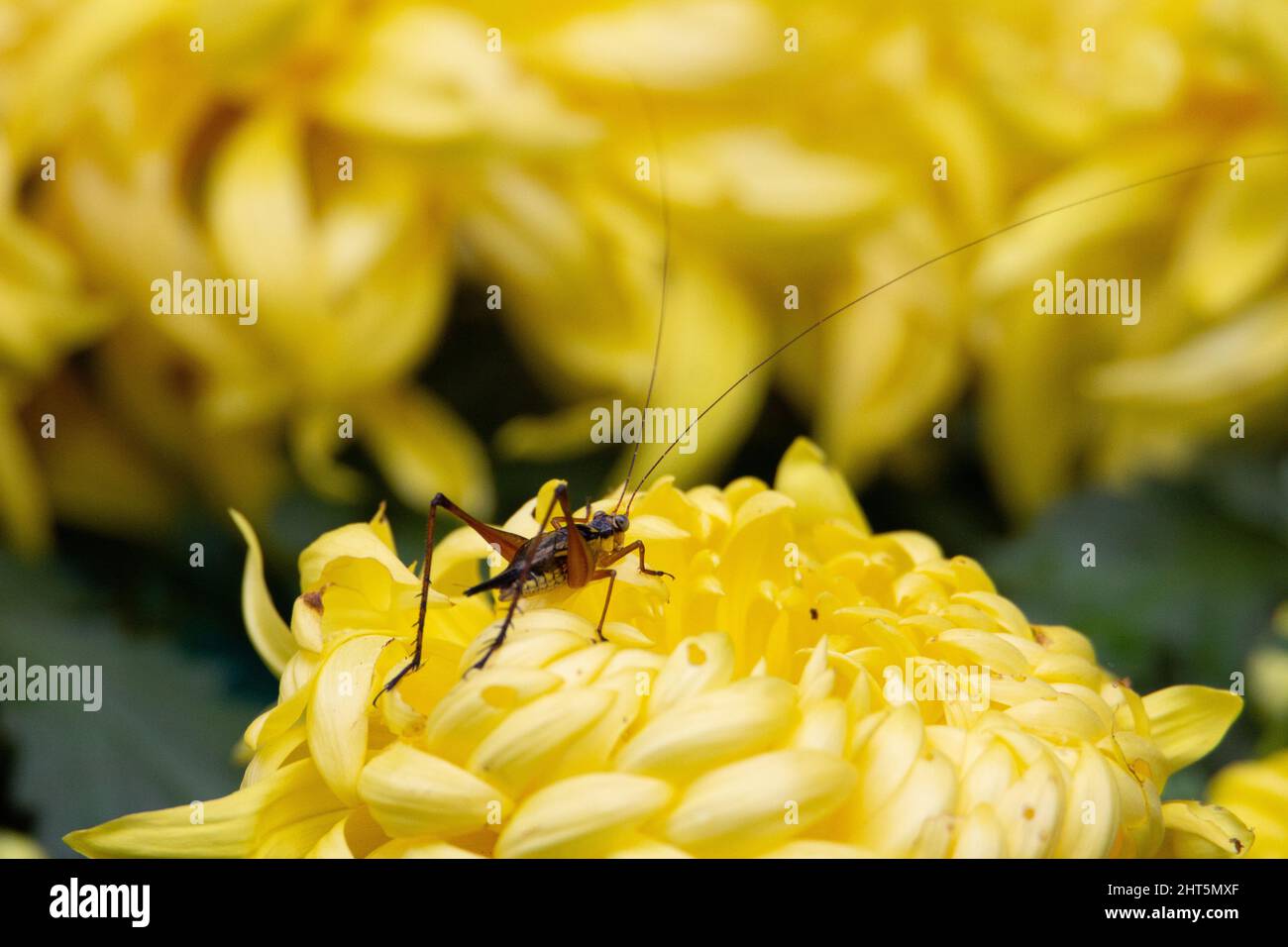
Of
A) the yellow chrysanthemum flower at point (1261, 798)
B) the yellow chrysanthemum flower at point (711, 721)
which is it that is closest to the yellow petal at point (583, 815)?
the yellow chrysanthemum flower at point (711, 721)

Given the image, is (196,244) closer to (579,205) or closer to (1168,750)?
(579,205)

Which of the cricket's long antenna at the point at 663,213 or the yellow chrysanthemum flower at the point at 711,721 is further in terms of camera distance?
the cricket's long antenna at the point at 663,213

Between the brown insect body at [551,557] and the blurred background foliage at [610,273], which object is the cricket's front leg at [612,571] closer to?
the brown insect body at [551,557]

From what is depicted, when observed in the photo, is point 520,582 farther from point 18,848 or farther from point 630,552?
point 18,848

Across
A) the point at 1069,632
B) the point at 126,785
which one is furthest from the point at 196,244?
the point at 1069,632

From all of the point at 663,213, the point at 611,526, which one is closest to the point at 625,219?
the point at 663,213

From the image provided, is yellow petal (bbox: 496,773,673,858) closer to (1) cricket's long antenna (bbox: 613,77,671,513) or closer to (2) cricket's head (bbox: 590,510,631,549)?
(2) cricket's head (bbox: 590,510,631,549)

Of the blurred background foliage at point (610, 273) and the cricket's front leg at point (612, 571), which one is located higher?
the blurred background foliage at point (610, 273)
